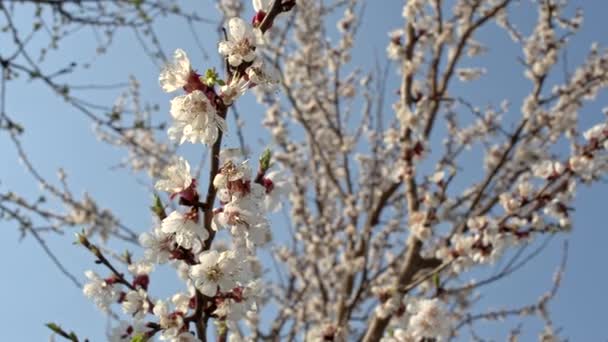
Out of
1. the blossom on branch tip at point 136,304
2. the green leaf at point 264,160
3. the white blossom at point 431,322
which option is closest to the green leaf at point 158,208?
the green leaf at point 264,160

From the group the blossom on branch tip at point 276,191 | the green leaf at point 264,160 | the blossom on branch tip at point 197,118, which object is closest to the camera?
the blossom on branch tip at point 197,118

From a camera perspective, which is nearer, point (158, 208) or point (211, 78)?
point (211, 78)

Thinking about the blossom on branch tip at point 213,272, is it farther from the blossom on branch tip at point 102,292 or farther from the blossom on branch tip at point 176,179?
the blossom on branch tip at point 102,292

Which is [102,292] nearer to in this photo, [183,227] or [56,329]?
[56,329]

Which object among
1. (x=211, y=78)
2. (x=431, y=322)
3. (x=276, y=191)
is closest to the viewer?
(x=211, y=78)

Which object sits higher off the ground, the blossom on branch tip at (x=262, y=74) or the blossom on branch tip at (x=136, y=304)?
the blossom on branch tip at (x=262, y=74)

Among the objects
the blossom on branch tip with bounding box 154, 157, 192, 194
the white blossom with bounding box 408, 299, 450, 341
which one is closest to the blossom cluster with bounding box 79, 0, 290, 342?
the blossom on branch tip with bounding box 154, 157, 192, 194

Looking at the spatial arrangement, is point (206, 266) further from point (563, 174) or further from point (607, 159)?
point (607, 159)

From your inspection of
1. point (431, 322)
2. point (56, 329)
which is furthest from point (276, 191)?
point (431, 322)

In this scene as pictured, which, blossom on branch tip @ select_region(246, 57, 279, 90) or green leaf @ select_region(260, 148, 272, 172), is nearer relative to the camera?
blossom on branch tip @ select_region(246, 57, 279, 90)

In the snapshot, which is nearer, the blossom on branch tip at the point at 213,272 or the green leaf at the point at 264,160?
the blossom on branch tip at the point at 213,272

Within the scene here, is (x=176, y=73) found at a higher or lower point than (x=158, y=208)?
higher

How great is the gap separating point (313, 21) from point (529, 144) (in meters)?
3.33

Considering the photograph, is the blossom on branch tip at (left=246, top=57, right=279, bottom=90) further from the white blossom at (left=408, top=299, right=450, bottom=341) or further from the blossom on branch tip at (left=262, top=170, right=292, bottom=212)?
the white blossom at (left=408, top=299, right=450, bottom=341)
